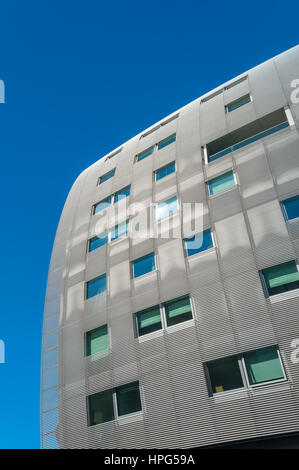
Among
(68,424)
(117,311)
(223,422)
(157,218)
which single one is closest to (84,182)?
(157,218)

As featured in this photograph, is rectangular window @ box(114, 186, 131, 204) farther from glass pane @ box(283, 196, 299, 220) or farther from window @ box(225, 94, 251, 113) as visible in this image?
glass pane @ box(283, 196, 299, 220)

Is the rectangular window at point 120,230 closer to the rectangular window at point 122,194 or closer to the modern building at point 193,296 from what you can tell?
the modern building at point 193,296

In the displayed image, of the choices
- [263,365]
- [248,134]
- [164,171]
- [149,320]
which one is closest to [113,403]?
[149,320]

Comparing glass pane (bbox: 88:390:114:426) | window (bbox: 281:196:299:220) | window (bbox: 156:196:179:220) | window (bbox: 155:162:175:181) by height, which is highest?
window (bbox: 155:162:175:181)

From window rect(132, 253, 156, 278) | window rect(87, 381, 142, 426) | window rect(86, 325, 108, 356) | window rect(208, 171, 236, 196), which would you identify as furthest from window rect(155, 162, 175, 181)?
window rect(87, 381, 142, 426)

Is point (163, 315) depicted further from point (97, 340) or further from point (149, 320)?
point (97, 340)

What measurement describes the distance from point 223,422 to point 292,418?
2.72 metres

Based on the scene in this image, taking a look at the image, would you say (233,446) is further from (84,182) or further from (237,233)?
(84,182)

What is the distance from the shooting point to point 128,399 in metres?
17.6

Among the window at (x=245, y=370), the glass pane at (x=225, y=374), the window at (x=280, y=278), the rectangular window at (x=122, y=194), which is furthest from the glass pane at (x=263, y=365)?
the rectangular window at (x=122, y=194)

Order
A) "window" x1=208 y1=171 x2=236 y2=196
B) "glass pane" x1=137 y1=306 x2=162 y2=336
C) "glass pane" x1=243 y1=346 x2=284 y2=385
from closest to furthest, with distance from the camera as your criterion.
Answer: "glass pane" x1=243 y1=346 x2=284 y2=385 → "glass pane" x1=137 y1=306 x2=162 y2=336 → "window" x1=208 y1=171 x2=236 y2=196

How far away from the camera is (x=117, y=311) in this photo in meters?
20.0

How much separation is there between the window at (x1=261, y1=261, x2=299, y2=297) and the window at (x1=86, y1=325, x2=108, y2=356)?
9.08 meters

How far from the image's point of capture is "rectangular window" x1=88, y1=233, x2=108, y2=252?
78.0 feet
